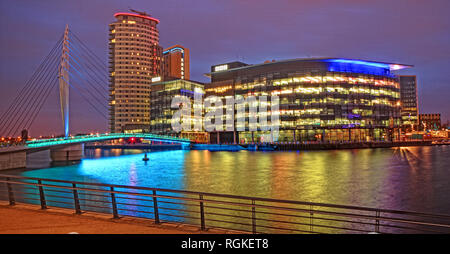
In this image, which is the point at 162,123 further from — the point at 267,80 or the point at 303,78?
the point at 303,78

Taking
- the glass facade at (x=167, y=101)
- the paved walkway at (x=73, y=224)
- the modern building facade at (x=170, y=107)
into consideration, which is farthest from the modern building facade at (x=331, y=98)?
the paved walkway at (x=73, y=224)

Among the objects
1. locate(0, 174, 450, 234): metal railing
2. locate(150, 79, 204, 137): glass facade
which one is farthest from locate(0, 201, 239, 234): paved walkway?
locate(150, 79, 204, 137): glass facade

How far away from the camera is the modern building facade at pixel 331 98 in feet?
387

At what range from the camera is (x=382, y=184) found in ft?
113

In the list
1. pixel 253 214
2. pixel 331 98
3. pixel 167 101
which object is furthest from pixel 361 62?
pixel 253 214

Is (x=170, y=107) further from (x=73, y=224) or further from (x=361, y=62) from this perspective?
(x=73, y=224)

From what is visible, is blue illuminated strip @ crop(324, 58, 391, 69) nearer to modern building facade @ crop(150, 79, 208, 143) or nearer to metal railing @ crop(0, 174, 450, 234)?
modern building facade @ crop(150, 79, 208, 143)

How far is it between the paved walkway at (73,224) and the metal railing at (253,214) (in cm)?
33

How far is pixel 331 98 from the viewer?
11794 centimetres

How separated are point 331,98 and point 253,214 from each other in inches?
4575

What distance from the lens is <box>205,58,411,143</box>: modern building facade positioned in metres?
118

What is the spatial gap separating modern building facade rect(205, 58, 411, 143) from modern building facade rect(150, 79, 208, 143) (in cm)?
3444

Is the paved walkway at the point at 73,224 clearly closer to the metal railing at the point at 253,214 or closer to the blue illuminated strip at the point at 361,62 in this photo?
the metal railing at the point at 253,214
